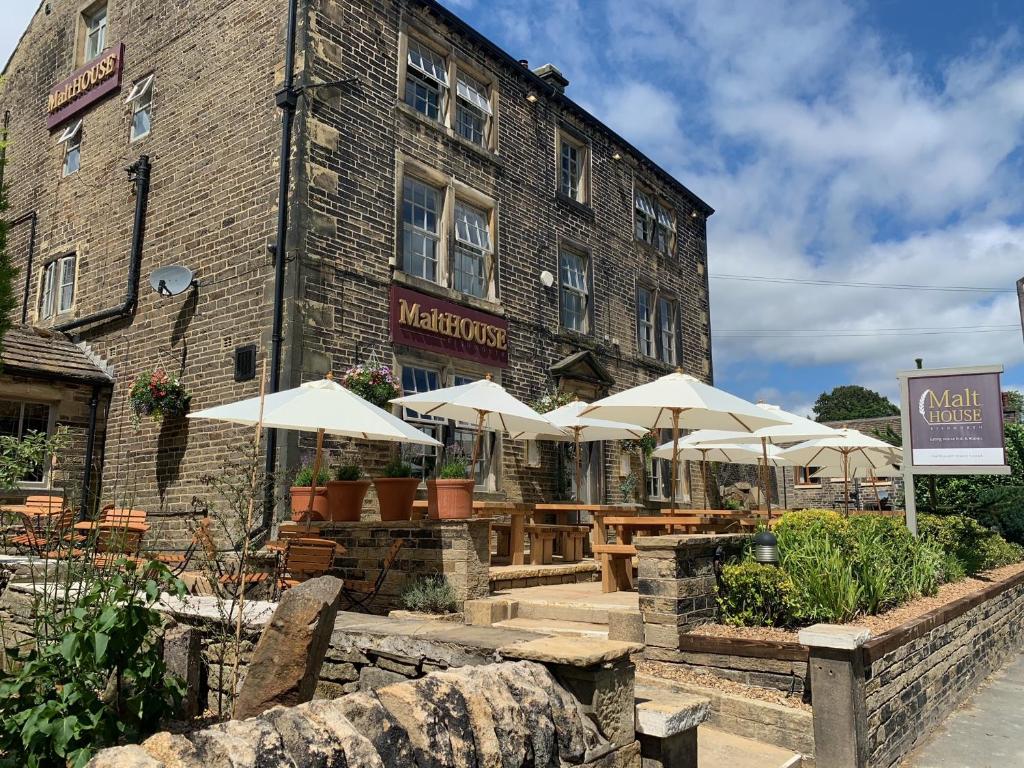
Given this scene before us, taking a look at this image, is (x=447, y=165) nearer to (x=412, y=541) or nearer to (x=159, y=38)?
(x=159, y=38)

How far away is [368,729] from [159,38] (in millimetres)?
14233

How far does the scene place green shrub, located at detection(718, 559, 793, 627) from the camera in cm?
627

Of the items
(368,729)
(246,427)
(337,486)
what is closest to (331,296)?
(246,427)

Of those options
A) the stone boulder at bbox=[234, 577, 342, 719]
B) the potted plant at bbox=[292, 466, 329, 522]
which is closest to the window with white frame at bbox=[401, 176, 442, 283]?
the potted plant at bbox=[292, 466, 329, 522]

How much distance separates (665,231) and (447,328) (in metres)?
9.76

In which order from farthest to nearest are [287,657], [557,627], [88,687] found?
[557,627], [287,657], [88,687]

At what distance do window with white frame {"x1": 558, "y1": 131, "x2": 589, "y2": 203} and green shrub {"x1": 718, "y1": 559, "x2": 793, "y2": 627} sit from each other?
451 inches

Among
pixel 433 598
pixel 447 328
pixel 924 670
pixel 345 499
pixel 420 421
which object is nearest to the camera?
pixel 924 670

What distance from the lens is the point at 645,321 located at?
19.1 metres

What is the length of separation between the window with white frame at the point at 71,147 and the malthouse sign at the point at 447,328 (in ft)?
25.1

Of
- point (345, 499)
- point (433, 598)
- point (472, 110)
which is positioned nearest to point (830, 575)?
point (433, 598)

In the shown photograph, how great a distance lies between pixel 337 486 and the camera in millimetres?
8914

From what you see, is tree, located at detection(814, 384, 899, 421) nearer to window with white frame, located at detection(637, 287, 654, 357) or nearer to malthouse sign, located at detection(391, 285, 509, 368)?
window with white frame, located at detection(637, 287, 654, 357)

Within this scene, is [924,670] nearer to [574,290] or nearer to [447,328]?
[447,328]
